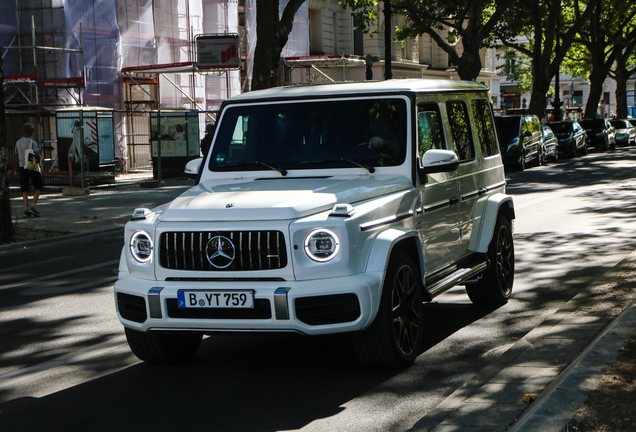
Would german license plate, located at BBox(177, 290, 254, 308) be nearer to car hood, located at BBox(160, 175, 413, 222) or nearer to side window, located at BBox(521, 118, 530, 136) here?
car hood, located at BBox(160, 175, 413, 222)

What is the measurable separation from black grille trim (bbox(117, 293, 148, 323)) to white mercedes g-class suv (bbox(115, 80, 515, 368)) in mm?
11

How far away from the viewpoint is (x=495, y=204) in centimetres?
756

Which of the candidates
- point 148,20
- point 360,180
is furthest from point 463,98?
point 148,20

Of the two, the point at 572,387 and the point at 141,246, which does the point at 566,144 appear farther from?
the point at 572,387

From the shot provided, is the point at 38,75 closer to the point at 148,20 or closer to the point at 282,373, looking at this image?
the point at 148,20

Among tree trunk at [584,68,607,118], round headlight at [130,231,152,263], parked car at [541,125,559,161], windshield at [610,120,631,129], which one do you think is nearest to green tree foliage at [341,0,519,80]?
parked car at [541,125,559,161]

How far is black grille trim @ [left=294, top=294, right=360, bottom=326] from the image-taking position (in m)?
5.10

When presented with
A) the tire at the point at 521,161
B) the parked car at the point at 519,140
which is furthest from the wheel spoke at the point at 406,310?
the tire at the point at 521,161

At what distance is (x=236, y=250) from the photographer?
17.0ft

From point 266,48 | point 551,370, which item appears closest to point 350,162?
point 551,370

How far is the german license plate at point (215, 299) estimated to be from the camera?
5148 mm

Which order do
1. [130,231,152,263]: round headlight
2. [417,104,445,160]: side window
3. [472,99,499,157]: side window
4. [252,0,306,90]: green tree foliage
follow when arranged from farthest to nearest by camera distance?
[252,0,306,90]: green tree foliage
[472,99,499,157]: side window
[417,104,445,160]: side window
[130,231,152,263]: round headlight

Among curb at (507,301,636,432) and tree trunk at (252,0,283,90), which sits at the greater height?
tree trunk at (252,0,283,90)

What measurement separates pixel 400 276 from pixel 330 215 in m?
0.75
